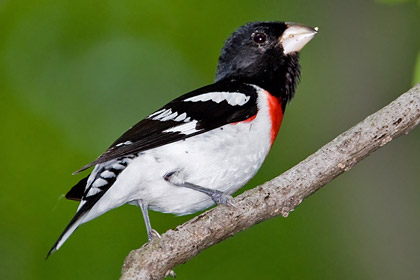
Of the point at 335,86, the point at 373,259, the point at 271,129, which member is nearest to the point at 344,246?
the point at 373,259

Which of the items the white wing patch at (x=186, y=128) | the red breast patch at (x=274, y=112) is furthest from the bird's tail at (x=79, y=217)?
the red breast patch at (x=274, y=112)

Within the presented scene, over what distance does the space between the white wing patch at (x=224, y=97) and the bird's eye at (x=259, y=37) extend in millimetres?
646

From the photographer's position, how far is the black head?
500 cm

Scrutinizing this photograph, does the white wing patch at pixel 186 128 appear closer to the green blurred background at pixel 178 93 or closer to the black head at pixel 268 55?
the black head at pixel 268 55

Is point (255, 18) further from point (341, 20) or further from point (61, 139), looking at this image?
point (61, 139)

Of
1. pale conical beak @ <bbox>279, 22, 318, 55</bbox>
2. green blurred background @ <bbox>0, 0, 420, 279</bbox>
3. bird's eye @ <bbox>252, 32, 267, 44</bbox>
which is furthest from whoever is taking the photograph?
green blurred background @ <bbox>0, 0, 420, 279</bbox>

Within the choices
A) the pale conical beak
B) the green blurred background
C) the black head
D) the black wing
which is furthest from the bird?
the green blurred background

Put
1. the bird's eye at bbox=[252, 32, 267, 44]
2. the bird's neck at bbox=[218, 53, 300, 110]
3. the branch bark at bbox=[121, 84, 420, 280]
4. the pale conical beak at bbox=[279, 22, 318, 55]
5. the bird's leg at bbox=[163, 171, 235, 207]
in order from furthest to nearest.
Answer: the bird's eye at bbox=[252, 32, 267, 44]
the pale conical beak at bbox=[279, 22, 318, 55]
the bird's neck at bbox=[218, 53, 300, 110]
the bird's leg at bbox=[163, 171, 235, 207]
the branch bark at bbox=[121, 84, 420, 280]

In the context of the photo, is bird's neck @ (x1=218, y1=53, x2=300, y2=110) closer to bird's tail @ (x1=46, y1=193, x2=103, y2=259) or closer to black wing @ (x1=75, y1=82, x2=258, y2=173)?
black wing @ (x1=75, y1=82, x2=258, y2=173)

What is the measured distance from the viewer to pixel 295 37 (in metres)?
5.07

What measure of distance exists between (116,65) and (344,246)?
11.8 ft

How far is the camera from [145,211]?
14.7 feet

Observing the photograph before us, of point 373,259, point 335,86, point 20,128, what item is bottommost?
point 373,259

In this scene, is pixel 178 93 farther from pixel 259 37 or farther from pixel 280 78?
pixel 280 78
